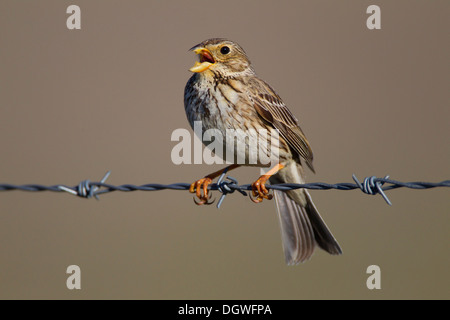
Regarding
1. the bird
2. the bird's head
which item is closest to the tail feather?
the bird

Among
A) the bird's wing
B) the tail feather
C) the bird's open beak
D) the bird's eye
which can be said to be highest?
the bird's eye

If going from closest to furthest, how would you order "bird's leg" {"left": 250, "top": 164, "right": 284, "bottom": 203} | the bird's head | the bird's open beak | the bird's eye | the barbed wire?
the barbed wire, "bird's leg" {"left": 250, "top": 164, "right": 284, "bottom": 203}, the bird's open beak, the bird's head, the bird's eye

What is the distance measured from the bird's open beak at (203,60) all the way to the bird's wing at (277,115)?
1.43ft

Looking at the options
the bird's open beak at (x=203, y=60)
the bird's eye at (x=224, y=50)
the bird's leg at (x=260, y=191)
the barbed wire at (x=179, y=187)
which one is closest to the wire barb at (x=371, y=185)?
the barbed wire at (x=179, y=187)

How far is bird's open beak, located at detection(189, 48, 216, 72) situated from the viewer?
5.43 meters

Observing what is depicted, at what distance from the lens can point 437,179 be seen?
34.1 feet

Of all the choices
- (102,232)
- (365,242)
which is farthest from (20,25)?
(365,242)

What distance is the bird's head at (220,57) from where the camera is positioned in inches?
218

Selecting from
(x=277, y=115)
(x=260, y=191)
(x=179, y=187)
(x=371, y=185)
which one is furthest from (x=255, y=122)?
(x=371, y=185)

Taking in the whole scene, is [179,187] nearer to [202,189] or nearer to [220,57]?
[202,189]

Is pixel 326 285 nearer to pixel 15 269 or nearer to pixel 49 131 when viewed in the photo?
pixel 15 269

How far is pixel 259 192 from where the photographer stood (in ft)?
17.0

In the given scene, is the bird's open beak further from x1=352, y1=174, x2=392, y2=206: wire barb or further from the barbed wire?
x1=352, y1=174, x2=392, y2=206: wire barb

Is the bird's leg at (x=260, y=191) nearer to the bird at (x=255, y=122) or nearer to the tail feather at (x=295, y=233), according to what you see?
the bird at (x=255, y=122)
